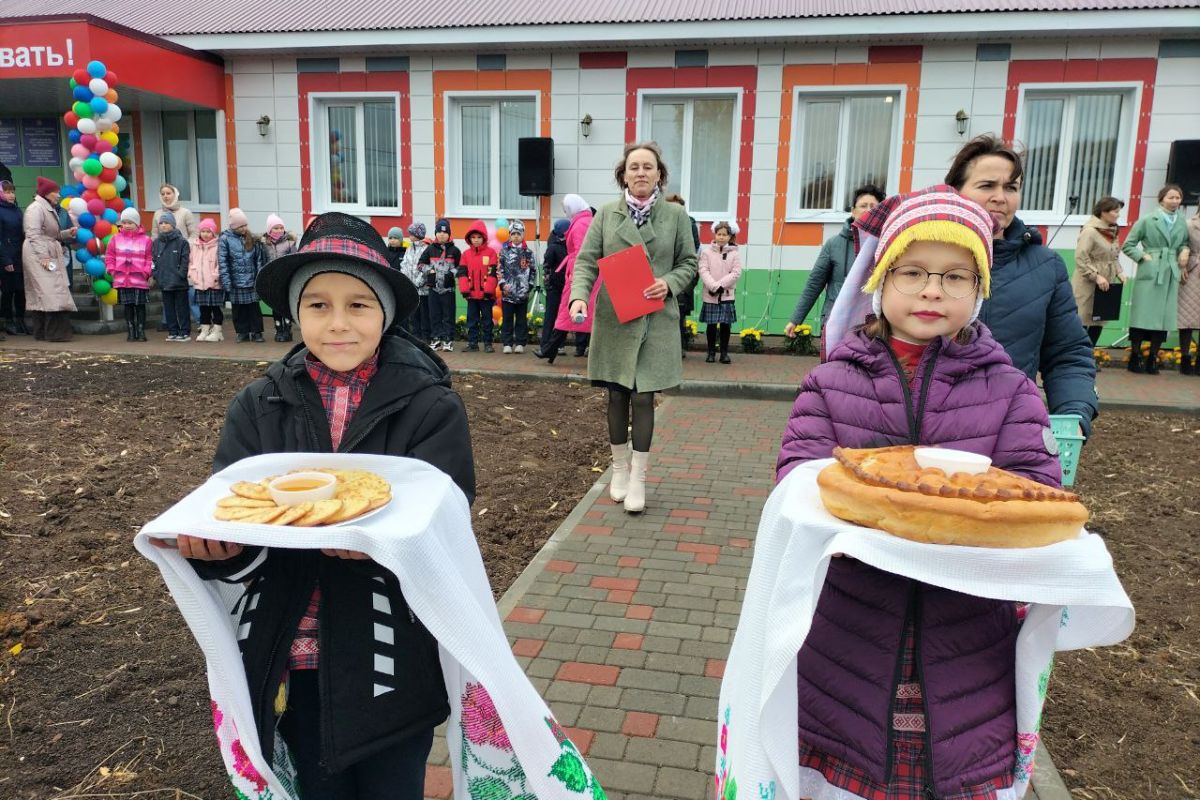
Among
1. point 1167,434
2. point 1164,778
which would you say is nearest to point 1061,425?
point 1164,778

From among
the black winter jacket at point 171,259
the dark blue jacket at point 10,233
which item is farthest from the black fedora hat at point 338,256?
the dark blue jacket at point 10,233

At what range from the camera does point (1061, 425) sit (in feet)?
9.02

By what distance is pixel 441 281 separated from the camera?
12633 millimetres

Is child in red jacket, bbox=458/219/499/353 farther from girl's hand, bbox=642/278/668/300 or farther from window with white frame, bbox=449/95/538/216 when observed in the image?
girl's hand, bbox=642/278/668/300

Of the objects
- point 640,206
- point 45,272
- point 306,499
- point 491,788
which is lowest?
point 491,788

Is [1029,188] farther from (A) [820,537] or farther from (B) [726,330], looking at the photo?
(A) [820,537]

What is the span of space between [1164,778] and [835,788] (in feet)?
5.82

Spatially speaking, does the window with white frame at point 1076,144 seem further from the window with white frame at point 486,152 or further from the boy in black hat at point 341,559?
the boy in black hat at point 341,559

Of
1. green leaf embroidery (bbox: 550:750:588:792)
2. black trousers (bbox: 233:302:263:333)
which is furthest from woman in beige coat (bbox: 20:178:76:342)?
green leaf embroidery (bbox: 550:750:588:792)

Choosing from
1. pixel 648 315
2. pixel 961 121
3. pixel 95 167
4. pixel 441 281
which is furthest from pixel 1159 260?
pixel 95 167

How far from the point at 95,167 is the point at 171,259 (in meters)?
1.58

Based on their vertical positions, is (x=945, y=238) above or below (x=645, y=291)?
above

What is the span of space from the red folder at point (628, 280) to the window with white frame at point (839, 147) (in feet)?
31.1

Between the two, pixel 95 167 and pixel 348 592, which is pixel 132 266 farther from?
pixel 348 592
